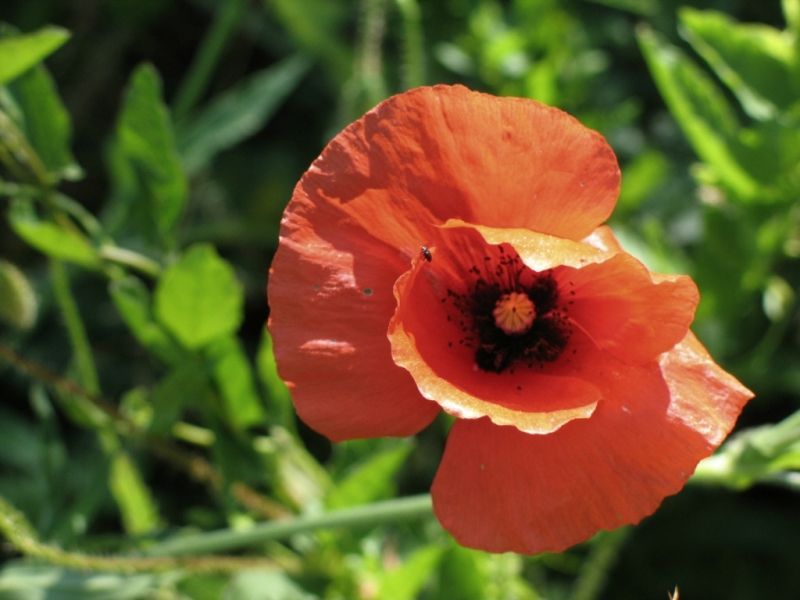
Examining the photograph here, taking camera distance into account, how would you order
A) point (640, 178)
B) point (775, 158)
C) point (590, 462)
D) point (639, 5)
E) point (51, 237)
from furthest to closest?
point (639, 5), point (640, 178), point (775, 158), point (51, 237), point (590, 462)

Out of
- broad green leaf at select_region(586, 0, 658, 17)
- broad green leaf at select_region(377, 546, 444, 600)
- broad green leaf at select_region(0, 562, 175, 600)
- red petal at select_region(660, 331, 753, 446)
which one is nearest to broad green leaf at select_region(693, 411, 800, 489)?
red petal at select_region(660, 331, 753, 446)

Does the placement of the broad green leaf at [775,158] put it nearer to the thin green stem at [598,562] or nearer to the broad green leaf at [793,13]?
the broad green leaf at [793,13]

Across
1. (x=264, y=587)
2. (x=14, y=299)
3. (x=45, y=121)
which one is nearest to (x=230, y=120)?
(x=45, y=121)

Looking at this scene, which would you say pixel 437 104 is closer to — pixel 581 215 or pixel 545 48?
pixel 581 215

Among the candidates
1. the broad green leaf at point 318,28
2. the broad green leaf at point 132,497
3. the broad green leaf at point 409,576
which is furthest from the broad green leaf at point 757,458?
the broad green leaf at point 318,28

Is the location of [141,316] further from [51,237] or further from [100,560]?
[100,560]

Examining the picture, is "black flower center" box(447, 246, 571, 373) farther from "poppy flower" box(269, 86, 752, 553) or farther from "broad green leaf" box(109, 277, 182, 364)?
"broad green leaf" box(109, 277, 182, 364)
